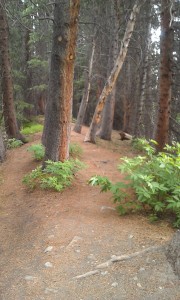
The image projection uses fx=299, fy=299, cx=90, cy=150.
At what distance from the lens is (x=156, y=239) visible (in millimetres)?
4750

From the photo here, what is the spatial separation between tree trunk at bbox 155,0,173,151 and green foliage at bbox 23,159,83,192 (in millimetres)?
3283

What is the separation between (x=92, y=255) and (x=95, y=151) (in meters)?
8.00

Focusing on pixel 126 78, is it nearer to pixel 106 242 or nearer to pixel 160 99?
pixel 160 99

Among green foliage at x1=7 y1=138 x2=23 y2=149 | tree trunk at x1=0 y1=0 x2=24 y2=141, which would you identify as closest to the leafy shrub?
green foliage at x1=7 y1=138 x2=23 y2=149

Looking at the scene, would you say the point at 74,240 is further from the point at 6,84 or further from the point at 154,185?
the point at 6,84

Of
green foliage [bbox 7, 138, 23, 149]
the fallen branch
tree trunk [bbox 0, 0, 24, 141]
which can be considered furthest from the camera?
green foliage [bbox 7, 138, 23, 149]

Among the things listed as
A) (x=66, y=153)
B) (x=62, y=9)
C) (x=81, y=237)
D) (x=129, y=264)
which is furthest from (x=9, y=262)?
(x=62, y=9)

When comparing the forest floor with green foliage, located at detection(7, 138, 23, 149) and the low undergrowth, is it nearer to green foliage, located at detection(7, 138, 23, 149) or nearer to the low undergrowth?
the low undergrowth

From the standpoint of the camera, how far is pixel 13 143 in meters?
12.6

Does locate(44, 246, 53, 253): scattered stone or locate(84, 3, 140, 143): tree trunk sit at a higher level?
locate(84, 3, 140, 143): tree trunk

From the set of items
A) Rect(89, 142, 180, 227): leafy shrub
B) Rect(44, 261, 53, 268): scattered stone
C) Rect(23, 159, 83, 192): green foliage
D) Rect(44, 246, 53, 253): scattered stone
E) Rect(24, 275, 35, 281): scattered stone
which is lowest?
Rect(24, 275, 35, 281): scattered stone

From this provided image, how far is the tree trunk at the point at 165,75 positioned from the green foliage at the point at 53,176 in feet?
10.8

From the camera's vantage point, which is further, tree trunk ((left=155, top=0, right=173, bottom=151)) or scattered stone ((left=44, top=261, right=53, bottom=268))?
tree trunk ((left=155, top=0, right=173, bottom=151))

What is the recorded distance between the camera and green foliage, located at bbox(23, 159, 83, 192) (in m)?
7.43
